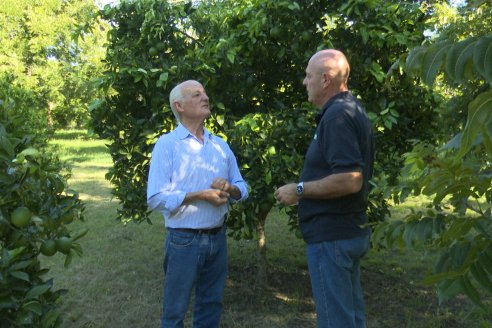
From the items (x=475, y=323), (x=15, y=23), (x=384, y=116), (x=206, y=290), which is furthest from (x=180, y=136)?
(x=15, y=23)

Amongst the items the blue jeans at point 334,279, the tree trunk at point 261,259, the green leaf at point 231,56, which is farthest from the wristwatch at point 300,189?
the tree trunk at point 261,259

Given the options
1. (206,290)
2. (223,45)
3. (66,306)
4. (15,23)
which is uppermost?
(15,23)

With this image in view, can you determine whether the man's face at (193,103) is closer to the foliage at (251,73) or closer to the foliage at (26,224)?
the foliage at (251,73)

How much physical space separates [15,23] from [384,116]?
2709cm

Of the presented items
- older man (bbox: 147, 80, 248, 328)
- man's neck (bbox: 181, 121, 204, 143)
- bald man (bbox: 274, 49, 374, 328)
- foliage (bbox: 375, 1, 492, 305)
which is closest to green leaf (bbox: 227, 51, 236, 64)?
older man (bbox: 147, 80, 248, 328)

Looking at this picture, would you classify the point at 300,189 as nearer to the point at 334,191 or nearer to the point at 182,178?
the point at 334,191

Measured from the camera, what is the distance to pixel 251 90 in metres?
4.76

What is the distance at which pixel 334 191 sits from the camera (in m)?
2.65

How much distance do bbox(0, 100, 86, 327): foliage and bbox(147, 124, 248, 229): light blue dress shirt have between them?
0.87 metres

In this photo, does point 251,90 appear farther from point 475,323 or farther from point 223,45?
point 475,323

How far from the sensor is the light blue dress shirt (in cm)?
320

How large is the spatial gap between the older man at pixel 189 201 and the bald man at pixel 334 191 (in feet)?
2.01

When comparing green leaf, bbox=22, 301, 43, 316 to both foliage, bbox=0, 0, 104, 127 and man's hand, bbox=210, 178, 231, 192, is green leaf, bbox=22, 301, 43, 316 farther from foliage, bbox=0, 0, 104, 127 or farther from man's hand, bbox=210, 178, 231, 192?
foliage, bbox=0, 0, 104, 127

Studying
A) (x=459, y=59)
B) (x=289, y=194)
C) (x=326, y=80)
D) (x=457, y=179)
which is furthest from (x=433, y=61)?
(x=289, y=194)
